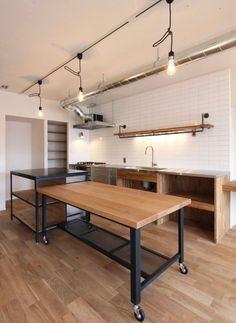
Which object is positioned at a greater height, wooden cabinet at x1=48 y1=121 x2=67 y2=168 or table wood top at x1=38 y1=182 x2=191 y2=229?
wooden cabinet at x1=48 y1=121 x2=67 y2=168

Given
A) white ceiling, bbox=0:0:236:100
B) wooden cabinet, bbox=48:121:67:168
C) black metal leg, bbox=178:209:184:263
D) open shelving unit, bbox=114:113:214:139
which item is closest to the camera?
white ceiling, bbox=0:0:236:100

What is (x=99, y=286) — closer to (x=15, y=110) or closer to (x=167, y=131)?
(x=167, y=131)

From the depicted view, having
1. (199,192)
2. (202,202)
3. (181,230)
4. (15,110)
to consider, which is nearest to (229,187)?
(202,202)

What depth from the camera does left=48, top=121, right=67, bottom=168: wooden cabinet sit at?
17.9ft

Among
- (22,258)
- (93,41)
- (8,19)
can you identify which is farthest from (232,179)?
(8,19)

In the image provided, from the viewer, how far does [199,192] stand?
11.2 feet

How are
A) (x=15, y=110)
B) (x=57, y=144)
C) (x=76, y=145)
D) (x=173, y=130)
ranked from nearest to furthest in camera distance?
(x=173, y=130)
(x=15, y=110)
(x=76, y=145)
(x=57, y=144)

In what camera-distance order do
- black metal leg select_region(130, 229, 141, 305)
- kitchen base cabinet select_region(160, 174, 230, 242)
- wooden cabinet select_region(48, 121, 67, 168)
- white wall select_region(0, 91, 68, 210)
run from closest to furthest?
black metal leg select_region(130, 229, 141, 305)
kitchen base cabinet select_region(160, 174, 230, 242)
white wall select_region(0, 91, 68, 210)
wooden cabinet select_region(48, 121, 67, 168)

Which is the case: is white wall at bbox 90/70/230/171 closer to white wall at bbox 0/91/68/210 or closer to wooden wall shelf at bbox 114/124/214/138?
wooden wall shelf at bbox 114/124/214/138

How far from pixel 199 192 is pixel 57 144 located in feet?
13.2

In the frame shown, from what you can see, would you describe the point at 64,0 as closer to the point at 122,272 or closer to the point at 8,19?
the point at 8,19

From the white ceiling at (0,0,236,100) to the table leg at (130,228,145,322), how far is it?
2.02 m

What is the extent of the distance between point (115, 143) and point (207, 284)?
12.1 feet

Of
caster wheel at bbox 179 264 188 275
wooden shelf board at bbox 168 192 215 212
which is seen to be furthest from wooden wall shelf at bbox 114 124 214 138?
caster wheel at bbox 179 264 188 275
